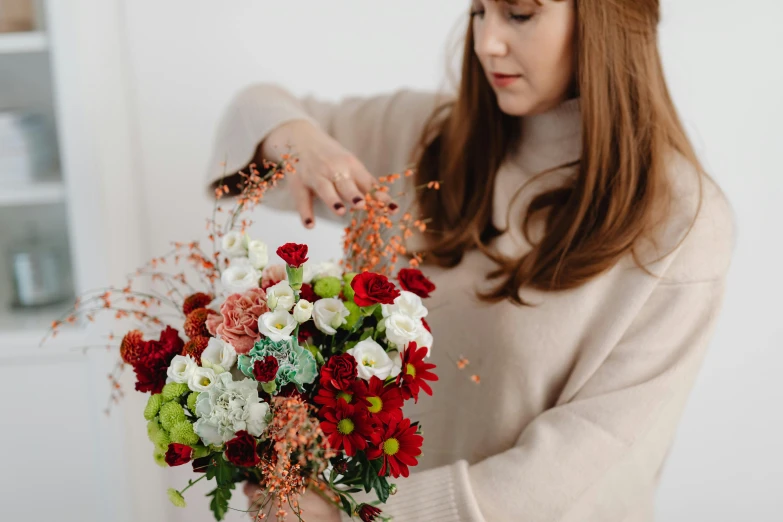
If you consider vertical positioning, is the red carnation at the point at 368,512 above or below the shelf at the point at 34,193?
below

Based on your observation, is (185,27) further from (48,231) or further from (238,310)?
(238,310)

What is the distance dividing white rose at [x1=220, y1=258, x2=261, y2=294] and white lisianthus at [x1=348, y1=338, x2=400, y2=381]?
148mm

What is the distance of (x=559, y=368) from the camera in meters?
1.07

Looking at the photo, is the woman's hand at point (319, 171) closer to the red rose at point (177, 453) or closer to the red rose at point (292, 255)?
the red rose at point (292, 255)

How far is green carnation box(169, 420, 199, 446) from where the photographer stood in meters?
0.73

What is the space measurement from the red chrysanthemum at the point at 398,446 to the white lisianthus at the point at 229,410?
0.13 m

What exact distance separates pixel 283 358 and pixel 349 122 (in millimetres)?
791

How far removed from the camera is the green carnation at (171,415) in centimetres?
74

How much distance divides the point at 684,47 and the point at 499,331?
0.82m

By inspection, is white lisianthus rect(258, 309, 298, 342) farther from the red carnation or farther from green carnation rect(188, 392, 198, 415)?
the red carnation

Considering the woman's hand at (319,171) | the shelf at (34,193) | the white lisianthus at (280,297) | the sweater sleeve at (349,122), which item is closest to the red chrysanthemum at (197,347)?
the white lisianthus at (280,297)

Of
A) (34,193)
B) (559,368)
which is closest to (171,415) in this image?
(559,368)

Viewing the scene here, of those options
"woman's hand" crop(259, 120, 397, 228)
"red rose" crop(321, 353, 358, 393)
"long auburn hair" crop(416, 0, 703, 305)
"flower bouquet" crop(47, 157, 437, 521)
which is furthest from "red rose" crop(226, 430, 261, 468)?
"long auburn hair" crop(416, 0, 703, 305)

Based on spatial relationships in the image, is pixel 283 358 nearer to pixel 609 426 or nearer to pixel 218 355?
pixel 218 355
